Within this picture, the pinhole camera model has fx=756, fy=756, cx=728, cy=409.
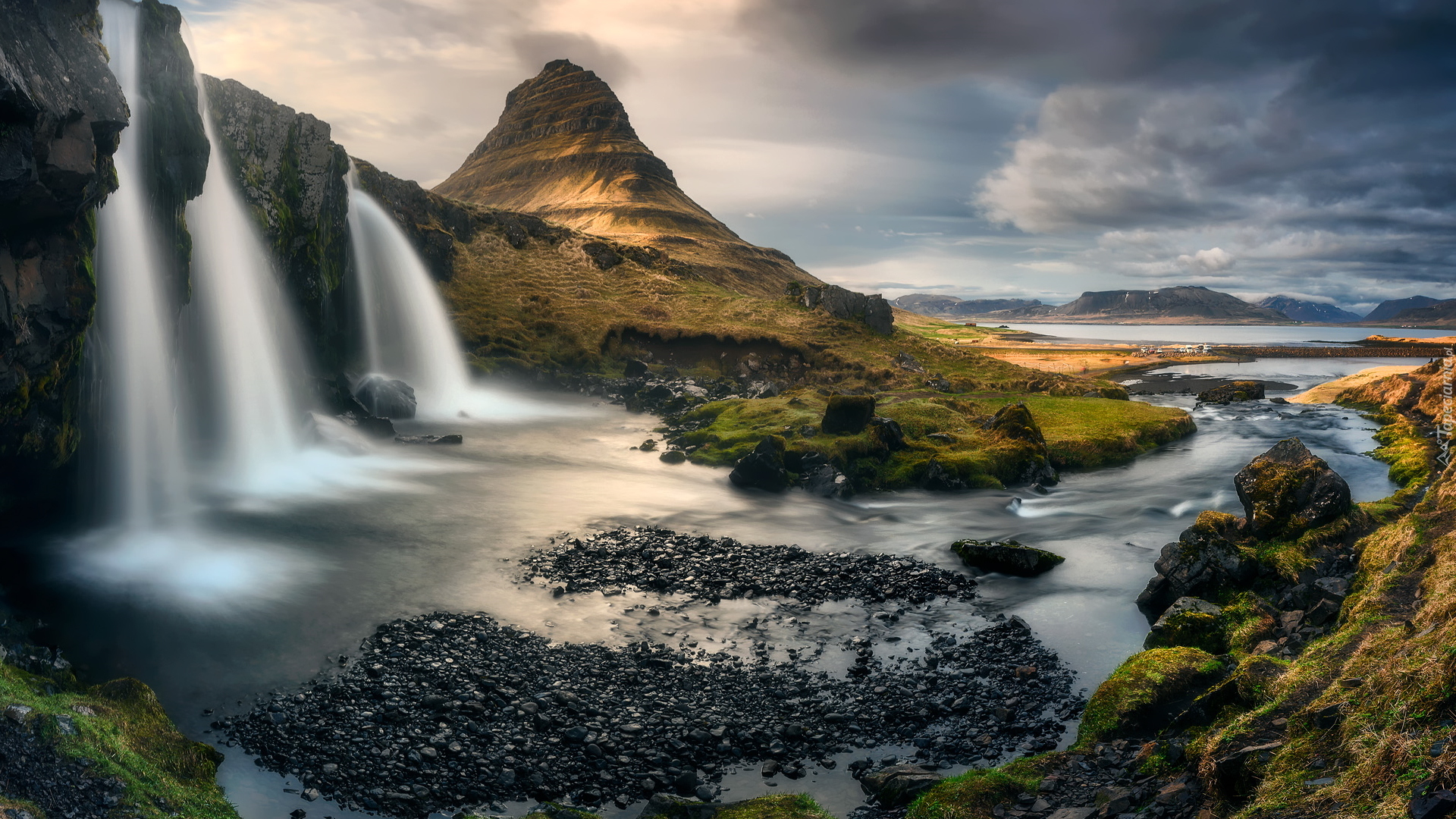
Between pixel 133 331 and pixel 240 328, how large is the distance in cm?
1370

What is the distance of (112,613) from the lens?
22.3 m

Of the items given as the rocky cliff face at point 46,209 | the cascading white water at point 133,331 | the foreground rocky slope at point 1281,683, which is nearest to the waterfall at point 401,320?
the cascading white water at point 133,331

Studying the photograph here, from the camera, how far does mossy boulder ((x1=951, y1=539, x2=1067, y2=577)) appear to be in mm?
29469

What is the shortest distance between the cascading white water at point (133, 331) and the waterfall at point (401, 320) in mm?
29757

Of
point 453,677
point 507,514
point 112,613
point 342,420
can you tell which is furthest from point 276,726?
point 342,420

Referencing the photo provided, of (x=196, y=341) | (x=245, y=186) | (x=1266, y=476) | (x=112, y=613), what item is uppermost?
(x=245, y=186)

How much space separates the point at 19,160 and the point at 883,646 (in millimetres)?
27973

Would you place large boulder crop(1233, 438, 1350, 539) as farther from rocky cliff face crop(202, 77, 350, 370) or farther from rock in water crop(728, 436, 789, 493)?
rocky cliff face crop(202, 77, 350, 370)

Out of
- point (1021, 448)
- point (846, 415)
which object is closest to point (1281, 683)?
point (1021, 448)

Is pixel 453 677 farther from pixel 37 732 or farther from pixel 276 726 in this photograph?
pixel 37 732

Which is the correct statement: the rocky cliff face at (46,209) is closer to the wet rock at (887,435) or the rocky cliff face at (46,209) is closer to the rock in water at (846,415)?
the rock in water at (846,415)

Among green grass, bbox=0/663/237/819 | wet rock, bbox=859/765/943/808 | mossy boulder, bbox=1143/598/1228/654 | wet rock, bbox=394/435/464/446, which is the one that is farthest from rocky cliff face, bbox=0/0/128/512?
mossy boulder, bbox=1143/598/1228/654

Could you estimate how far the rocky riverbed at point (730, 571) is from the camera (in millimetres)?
27031

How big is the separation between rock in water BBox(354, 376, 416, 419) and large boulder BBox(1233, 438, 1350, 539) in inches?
2150
